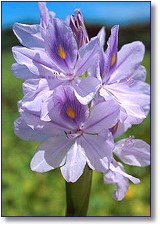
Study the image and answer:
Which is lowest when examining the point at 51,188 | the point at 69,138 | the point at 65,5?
the point at 51,188

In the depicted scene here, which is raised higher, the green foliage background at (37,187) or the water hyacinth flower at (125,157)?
the water hyacinth flower at (125,157)

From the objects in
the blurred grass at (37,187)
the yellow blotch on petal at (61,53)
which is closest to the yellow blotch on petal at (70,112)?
the yellow blotch on petal at (61,53)

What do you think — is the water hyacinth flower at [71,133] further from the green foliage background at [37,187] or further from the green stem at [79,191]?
the green foliage background at [37,187]

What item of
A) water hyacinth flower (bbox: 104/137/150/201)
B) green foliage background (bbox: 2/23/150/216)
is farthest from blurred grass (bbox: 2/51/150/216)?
water hyacinth flower (bbox: 104/137/150/201)

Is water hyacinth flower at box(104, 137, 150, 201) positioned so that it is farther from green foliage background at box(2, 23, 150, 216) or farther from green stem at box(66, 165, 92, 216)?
green foliage background at box(2, 23, 150, 216)

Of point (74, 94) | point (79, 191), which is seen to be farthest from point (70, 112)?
point (79, 191)

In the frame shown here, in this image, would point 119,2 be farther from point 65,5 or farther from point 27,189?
point 27,189

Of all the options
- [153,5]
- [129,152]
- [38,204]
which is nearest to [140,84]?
[129,152]
